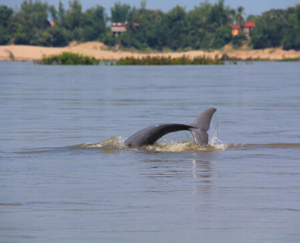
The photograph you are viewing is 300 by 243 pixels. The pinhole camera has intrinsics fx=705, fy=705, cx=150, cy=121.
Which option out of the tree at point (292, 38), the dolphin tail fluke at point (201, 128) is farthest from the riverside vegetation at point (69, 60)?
the dolphin tail fluke at point (201, 128)

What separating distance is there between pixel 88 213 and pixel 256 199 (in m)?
2.55

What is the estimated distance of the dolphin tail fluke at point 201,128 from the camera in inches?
589

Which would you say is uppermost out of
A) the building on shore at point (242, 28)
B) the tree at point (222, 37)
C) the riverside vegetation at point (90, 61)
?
the building on shore at point (242, 28)

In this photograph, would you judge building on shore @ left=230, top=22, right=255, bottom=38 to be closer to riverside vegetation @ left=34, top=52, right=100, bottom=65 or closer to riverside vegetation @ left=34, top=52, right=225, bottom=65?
riverside vegetation @ left=34, top=52, right=225, bottom=65

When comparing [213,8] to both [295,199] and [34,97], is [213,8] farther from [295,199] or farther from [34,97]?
[295,199]

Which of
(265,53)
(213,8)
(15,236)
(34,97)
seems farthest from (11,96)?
(213,8)

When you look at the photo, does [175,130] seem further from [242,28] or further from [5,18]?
[242,28]

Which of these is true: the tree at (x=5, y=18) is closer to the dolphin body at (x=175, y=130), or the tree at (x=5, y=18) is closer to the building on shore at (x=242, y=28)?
the building on shore at (x=242, y=28)

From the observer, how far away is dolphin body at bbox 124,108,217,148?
14930mm

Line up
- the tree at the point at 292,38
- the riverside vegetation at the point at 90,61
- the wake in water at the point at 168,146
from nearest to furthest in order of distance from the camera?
the wake in water at the point at 168,146
the riverside vegetation at the point at 90,61
the tree at the point at 292,38

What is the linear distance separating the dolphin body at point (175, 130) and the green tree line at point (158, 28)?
142m

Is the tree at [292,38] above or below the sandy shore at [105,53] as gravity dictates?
above

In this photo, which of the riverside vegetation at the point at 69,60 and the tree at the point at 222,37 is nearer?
the riverside vegetation at the point at 69,60

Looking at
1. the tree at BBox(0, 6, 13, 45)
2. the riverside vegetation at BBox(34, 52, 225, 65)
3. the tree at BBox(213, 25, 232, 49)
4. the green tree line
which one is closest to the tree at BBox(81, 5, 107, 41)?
the green tree line
